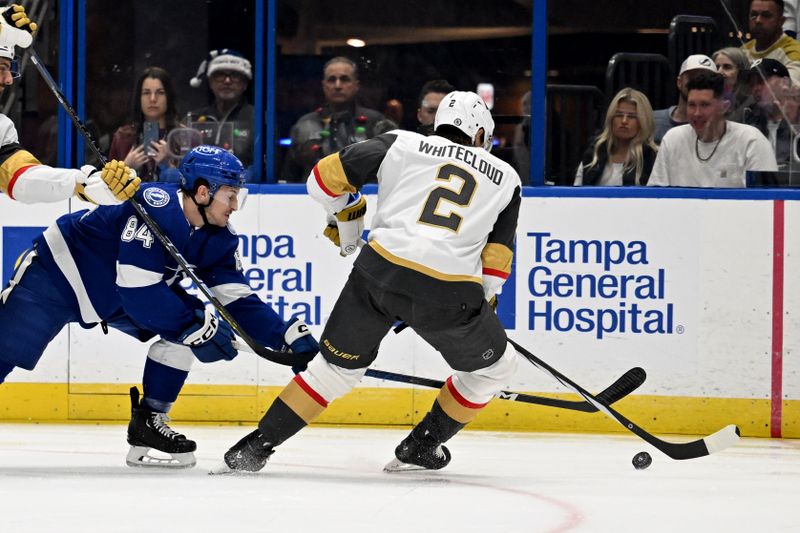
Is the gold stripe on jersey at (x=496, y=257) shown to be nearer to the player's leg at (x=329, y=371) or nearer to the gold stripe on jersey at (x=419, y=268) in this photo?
the gold stripe on jersey at (x=419, y=268)

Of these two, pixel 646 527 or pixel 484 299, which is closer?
pixel 646 527

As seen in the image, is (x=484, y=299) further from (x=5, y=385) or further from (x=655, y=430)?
(x=5, y=385)

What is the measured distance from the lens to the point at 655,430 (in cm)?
502

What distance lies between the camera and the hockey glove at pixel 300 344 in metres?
3.94

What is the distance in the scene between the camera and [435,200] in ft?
12.0

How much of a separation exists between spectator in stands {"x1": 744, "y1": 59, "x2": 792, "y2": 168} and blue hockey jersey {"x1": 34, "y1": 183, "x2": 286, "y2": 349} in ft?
6.90

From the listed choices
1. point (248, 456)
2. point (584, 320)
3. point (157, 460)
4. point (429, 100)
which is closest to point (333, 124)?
point (429, 100)

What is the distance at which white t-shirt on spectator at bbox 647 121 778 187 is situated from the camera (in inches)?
199

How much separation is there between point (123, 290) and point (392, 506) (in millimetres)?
988

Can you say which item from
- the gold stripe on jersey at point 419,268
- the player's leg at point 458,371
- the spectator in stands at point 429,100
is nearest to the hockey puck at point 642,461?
the player's leg at point 458,371

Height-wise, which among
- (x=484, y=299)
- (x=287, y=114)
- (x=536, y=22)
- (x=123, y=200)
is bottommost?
(x=484, y=299)

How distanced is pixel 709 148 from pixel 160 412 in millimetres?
2302

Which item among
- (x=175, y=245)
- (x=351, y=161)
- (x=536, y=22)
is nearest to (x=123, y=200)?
(x=175, y=245)

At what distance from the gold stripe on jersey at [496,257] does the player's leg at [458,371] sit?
0.35 ft
